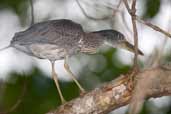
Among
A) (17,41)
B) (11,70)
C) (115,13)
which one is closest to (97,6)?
(115,13)

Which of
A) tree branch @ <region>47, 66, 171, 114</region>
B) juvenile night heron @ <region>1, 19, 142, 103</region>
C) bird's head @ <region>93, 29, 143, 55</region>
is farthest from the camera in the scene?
bird's head @ <region>93, 29, 143, 55</region>

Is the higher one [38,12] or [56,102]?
[38,12]

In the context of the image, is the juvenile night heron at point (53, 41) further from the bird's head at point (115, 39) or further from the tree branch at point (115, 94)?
the tree branch at point (115, 94)

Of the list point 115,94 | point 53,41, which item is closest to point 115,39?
point 53,41

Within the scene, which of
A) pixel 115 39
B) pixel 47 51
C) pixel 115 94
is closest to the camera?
pixel 115 94

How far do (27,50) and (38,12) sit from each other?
0.83m

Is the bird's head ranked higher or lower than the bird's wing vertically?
lower

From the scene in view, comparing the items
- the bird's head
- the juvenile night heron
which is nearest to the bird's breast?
the juvenile night heron

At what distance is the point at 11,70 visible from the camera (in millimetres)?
3621

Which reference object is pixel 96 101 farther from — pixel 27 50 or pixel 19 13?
pixel 19 13

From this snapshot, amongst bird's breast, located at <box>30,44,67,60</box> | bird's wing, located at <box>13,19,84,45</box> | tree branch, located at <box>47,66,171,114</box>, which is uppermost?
Result: bird's wing, located at <box>13,19,84,45</box>

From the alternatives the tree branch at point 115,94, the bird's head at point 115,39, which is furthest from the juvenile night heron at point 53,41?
the tree branch at point 115,94

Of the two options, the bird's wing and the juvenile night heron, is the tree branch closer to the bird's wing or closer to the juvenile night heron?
the juvenile night heron

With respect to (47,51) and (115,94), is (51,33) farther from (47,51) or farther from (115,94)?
(115,94)
